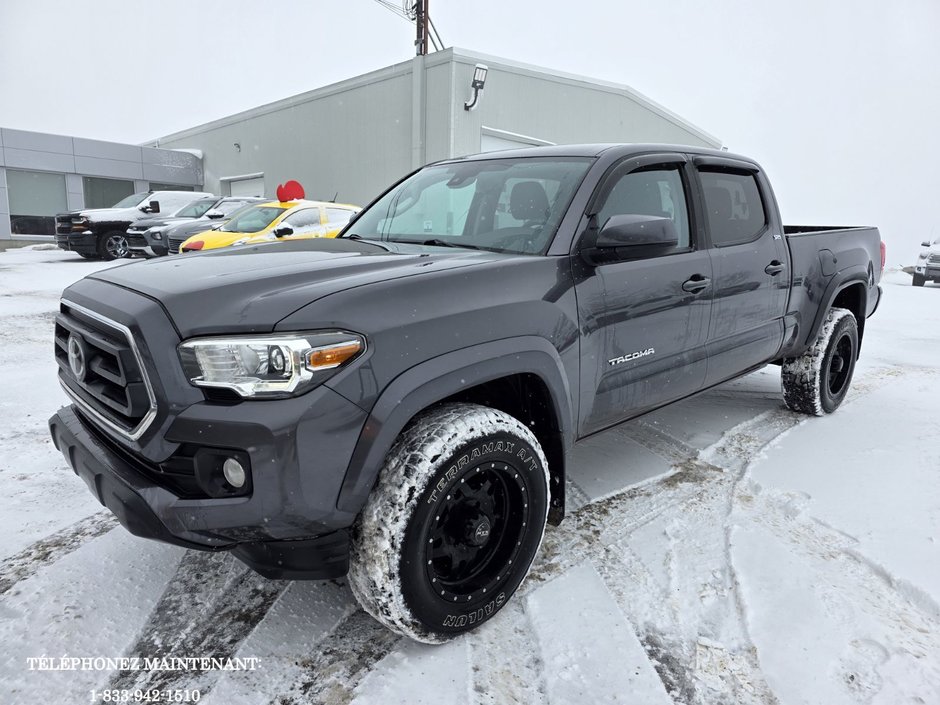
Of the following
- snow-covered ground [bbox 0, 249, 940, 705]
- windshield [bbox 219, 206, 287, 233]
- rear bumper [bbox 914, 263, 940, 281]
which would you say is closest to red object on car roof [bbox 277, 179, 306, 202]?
windshield [bbox 219, 206, 287, 233]

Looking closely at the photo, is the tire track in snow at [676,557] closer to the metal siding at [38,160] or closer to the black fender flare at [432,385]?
the black fender flare at [432,385]

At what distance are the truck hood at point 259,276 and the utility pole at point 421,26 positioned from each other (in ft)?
52.5

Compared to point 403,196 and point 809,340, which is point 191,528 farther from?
point 809,340

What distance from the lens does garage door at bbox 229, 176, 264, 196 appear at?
23.8 m

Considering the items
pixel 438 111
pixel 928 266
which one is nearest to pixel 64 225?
pixel 438 111

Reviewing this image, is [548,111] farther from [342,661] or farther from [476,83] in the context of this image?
[342,661]

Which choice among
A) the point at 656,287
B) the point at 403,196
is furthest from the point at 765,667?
the point at 403,196

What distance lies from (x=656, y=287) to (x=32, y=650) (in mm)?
2740

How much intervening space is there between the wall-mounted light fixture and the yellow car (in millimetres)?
5823

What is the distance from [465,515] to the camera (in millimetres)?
2230

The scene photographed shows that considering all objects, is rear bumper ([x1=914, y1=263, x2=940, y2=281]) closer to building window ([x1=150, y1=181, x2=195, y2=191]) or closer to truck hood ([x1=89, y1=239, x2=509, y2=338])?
truck hood ([x1=89, y1=239, x2=509, y2=338])

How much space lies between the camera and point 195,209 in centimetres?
1486

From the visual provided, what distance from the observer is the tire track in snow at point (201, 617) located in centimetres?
205

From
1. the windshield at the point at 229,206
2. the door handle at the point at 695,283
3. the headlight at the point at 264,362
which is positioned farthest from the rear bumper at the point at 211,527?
the windshield at the point at 229,206
